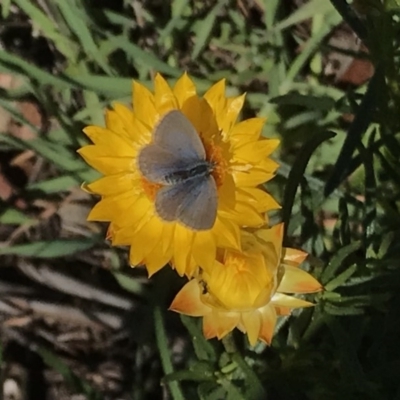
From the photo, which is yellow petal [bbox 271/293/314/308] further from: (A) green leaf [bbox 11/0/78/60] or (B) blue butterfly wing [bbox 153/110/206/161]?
(A) green leaf [bbox 11/0/78/60]

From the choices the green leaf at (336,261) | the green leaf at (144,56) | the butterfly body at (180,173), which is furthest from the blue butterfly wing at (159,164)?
the green leaf at (144,56)

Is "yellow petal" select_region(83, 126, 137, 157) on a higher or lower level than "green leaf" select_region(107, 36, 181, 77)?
lower

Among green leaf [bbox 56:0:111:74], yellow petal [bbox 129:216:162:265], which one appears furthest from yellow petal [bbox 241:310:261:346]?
green leaf [bbox 56:0:111:74]

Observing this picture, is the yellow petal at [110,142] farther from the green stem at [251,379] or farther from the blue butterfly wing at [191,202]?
the green stem at [251,379]

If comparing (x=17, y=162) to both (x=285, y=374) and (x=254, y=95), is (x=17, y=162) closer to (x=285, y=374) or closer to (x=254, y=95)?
(x=254, y=95)

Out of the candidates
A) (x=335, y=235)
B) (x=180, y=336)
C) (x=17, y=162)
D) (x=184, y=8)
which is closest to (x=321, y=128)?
(x=335, y=235)

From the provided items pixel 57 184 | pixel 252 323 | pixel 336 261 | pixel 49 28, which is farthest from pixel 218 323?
pixel 49 28

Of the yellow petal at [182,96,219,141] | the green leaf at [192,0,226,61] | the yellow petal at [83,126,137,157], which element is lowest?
the yellow petal at [83,126,137,157]
